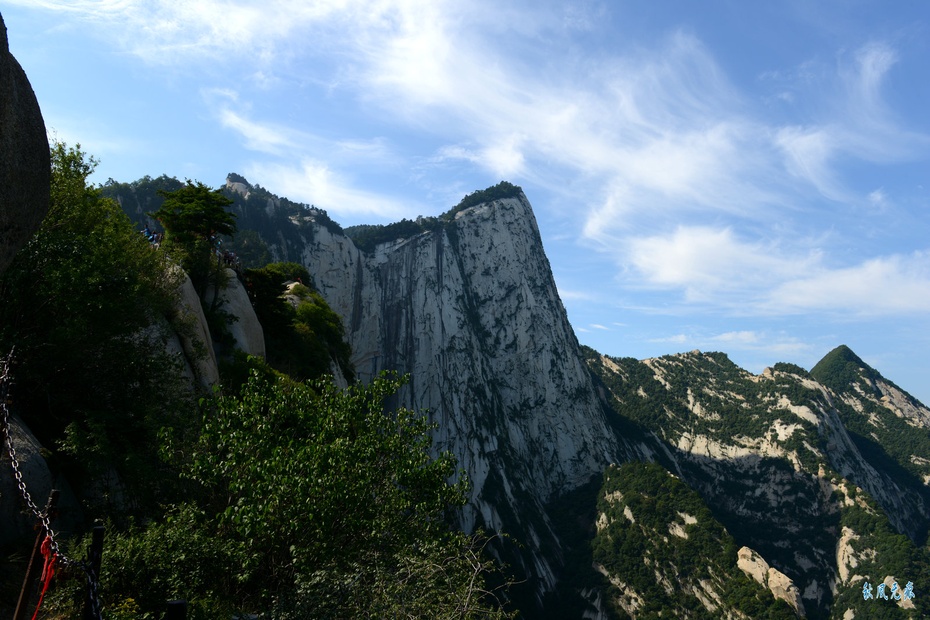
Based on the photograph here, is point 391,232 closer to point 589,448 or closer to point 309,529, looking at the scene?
point 589,448

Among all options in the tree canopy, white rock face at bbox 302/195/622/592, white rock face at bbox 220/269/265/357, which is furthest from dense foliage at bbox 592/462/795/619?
the tree canopy

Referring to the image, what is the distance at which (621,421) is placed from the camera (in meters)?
153

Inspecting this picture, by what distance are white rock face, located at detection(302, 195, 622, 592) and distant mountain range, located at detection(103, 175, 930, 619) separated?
0.45 metres

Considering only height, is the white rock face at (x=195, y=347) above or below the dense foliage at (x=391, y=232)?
below

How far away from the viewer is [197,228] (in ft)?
109

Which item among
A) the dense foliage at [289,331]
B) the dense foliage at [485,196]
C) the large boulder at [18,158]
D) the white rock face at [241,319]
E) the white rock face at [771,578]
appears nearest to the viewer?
the large boulder at [18,158]

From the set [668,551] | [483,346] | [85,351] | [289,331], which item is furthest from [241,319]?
[483,346]

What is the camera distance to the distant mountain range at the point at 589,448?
94.5 meters

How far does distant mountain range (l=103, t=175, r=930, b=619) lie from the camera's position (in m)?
94.5

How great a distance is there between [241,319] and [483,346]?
103 m

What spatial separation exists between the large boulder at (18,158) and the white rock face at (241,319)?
2241cm

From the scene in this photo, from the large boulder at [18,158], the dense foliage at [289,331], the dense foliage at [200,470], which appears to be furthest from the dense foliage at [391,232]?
the large boulder at [18,158]

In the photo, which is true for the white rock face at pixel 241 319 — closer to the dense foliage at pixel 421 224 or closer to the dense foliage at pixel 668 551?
the dense foliage at pixel 668 551

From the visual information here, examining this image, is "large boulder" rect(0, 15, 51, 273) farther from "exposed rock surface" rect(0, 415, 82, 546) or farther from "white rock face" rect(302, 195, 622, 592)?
"white rock face" rect(302, 195, 622, 592)
